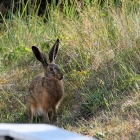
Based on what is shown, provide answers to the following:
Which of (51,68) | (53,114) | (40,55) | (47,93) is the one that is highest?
(40,55)

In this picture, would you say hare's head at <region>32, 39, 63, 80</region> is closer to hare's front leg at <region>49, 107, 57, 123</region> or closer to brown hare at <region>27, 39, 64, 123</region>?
brown hare at <region>27, 39, 64, 123</region>

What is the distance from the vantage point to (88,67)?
6758mm

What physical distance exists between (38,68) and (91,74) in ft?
3.45

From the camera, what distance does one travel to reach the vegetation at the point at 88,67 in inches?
219

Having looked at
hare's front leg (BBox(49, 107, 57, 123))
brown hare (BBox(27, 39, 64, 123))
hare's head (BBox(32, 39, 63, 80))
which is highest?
hare's head (BBox(32, 39, 63, 80))

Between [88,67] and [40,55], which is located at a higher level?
[40,55]

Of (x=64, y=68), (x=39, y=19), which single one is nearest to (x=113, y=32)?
(x=64, y=68)

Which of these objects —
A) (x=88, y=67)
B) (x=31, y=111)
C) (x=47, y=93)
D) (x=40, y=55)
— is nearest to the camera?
(x=47, y=93)

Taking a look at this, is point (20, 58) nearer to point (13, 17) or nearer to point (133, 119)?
point (13, 17)

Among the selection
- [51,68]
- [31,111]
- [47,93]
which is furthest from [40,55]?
[31,111]

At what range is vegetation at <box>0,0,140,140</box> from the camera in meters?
5.57

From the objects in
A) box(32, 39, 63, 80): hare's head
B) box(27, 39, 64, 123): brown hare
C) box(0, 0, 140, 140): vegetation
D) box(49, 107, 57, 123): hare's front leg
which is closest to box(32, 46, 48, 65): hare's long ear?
box(32, 39, 63, 80): hare's head

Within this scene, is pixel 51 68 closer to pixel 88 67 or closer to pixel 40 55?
pixel 40 55

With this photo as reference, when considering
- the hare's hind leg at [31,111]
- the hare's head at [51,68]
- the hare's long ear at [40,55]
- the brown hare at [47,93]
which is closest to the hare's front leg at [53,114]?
the brown hare at [47,93]
